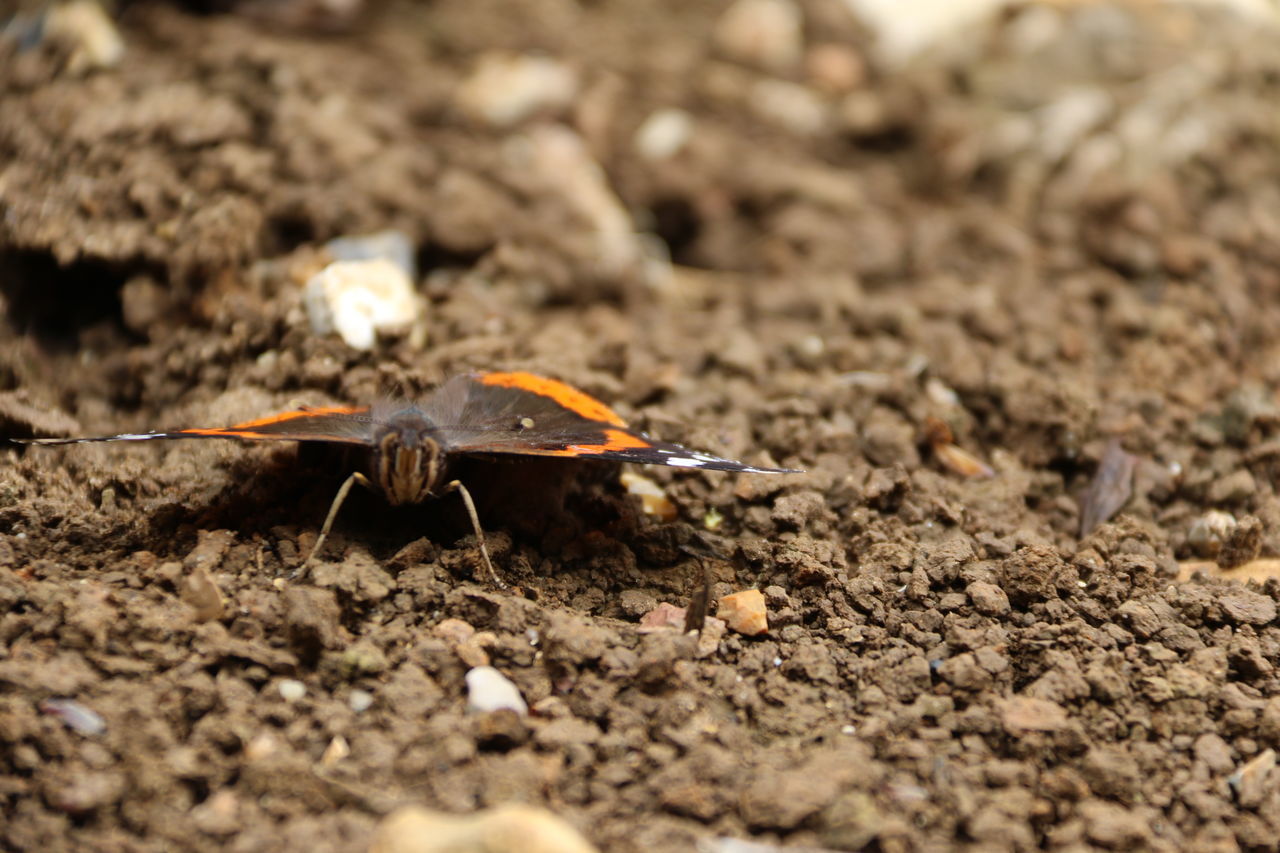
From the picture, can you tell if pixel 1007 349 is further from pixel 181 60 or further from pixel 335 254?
pixel 181 60

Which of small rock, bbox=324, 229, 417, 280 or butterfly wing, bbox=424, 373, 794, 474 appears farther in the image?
small rock, bbox=324, 229, 417, 280

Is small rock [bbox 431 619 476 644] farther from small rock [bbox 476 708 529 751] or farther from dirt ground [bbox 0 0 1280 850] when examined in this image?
small rock [bbox 476 708 529 751]

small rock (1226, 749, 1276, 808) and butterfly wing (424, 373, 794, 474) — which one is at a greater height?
butterfly wing (424, 373, 794, 474)

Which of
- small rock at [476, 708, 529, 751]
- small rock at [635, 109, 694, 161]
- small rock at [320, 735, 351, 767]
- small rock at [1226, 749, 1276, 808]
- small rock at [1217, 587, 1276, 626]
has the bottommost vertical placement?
small rock at [320, 735, 351, 767]

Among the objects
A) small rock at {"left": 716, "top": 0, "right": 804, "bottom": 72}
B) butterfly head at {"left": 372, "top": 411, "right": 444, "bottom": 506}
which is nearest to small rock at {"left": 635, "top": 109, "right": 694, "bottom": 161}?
small rock at {"left": 716, "top": 0, "right": 804, "bottom": 72}

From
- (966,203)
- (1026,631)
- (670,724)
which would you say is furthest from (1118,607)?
(966,203)

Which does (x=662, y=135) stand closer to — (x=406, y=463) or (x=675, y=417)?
(x=675, y=417)

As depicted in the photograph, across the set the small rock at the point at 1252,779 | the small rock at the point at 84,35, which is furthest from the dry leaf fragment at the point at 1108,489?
the small rock at the point at 84,35
